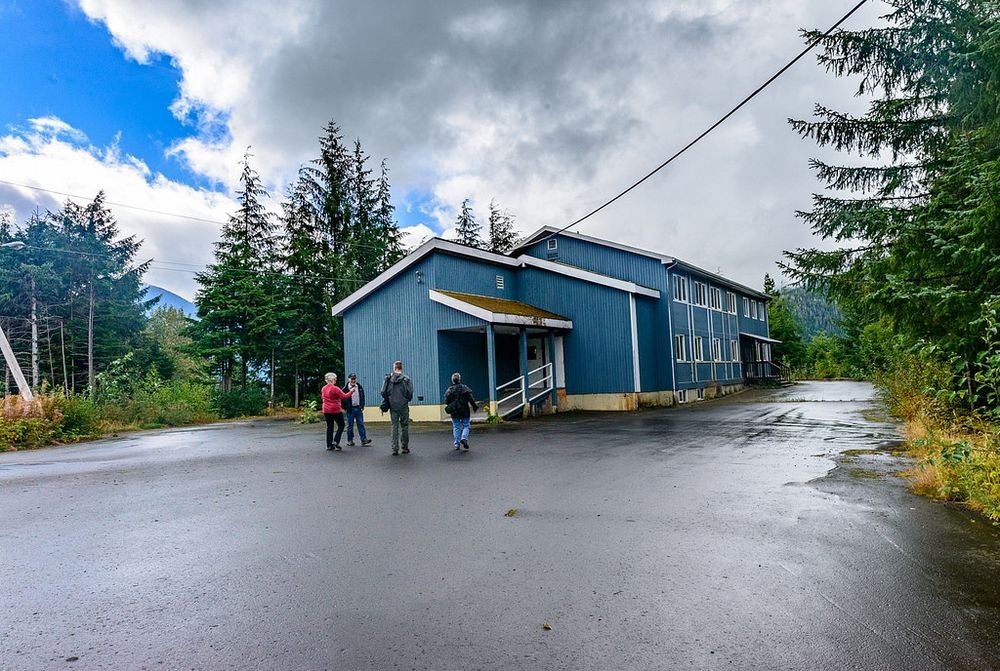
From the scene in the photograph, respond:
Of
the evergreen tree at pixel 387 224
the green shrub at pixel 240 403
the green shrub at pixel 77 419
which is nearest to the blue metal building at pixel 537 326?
the green shrub at pixel 77 419

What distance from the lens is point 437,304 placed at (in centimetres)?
1950

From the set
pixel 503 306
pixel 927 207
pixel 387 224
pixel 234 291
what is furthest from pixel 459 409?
pixel 387 224

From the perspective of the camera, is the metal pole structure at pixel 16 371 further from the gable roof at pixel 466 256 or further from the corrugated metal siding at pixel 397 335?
the corrugated metal siding at pixel 397 335

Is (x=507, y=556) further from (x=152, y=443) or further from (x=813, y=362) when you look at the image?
(x=813, y=362)

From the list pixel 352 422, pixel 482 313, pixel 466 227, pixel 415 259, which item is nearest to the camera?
pixel 352 422

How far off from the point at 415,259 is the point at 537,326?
16.8 feet

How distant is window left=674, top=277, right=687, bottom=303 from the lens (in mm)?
24712

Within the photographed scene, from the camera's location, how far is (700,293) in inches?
1088

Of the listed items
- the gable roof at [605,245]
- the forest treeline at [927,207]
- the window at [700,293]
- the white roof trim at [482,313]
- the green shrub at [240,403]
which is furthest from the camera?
the green shrub at [240,403]

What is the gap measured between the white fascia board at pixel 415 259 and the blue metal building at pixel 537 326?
5 cm

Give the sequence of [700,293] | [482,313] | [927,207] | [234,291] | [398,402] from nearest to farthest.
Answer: [927,207] → [398,402] → [482,313] → [700,293] → [234,291]

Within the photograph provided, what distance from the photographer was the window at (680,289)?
24.7 metres

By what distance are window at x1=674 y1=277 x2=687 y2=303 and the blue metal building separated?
0.19ft

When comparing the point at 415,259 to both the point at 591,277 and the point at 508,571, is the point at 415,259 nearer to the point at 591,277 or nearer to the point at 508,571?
the point at 591,277
